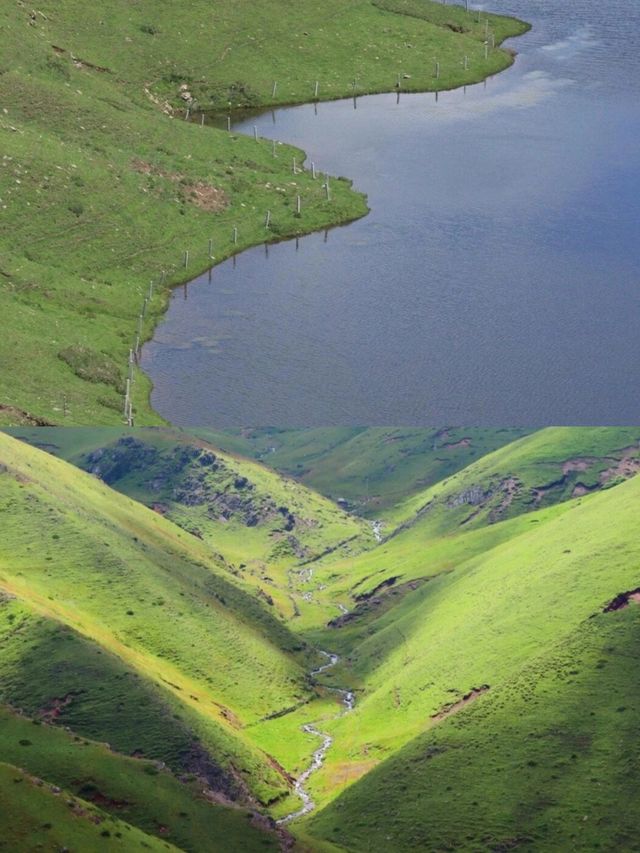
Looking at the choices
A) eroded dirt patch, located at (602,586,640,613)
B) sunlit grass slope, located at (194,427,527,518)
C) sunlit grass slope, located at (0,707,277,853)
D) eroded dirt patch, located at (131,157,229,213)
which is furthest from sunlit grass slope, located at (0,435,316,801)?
sunlit grass slope, located at (194,427,527,518)

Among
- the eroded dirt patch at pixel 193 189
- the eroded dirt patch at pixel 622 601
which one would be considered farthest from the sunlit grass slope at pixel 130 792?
the eroded dirt patch at pixel 193 189

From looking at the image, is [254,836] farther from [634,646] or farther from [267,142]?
[267,142]

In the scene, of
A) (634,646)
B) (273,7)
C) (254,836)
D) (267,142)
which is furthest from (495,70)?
(254,836)

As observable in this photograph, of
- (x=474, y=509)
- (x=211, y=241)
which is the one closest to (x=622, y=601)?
(x=211, y=241)

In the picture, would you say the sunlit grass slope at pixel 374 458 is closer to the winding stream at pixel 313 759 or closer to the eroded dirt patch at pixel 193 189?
the eroded dirt patch at pixel 193 189

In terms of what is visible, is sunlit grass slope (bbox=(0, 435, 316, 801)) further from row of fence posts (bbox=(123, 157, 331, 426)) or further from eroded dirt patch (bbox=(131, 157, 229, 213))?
eroded dirt patch (bbox=(131, 157, 229, 213))

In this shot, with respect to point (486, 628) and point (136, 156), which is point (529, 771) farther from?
point (136, 156)
